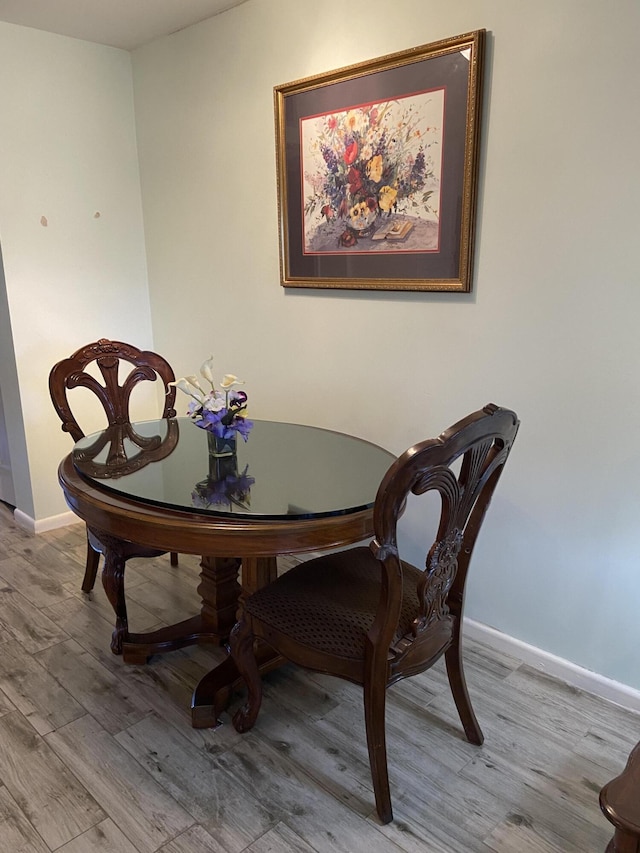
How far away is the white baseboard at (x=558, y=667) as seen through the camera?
1965mm

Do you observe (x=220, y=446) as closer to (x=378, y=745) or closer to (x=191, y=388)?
(x=191, y=388)

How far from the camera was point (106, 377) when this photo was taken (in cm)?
259

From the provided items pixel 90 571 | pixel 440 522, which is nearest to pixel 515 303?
pixel 440 522

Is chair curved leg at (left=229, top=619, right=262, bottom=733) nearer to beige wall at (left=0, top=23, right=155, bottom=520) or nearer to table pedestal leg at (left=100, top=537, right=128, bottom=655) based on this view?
table pedestal leg at (left=100, top=537, right=128, bottom=655)

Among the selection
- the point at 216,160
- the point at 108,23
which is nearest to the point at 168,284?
the point at 216,160

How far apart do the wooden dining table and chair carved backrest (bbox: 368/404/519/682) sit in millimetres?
222

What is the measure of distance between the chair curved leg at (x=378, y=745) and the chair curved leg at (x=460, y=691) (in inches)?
12.5

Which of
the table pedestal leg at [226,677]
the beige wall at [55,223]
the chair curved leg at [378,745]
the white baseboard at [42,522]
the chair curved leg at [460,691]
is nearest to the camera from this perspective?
the chair curved leg at [378,745]

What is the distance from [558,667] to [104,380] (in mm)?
2031

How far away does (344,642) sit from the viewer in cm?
153

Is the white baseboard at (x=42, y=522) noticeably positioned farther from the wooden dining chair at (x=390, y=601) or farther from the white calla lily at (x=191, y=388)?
the wooden dining chair at (x=390, y=601)

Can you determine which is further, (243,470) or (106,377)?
(106,377)

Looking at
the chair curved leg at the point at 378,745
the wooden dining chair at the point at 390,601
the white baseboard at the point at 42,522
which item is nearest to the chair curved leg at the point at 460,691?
the wooden dining chair at the point at 390,601

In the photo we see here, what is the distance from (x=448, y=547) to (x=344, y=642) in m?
0.35
